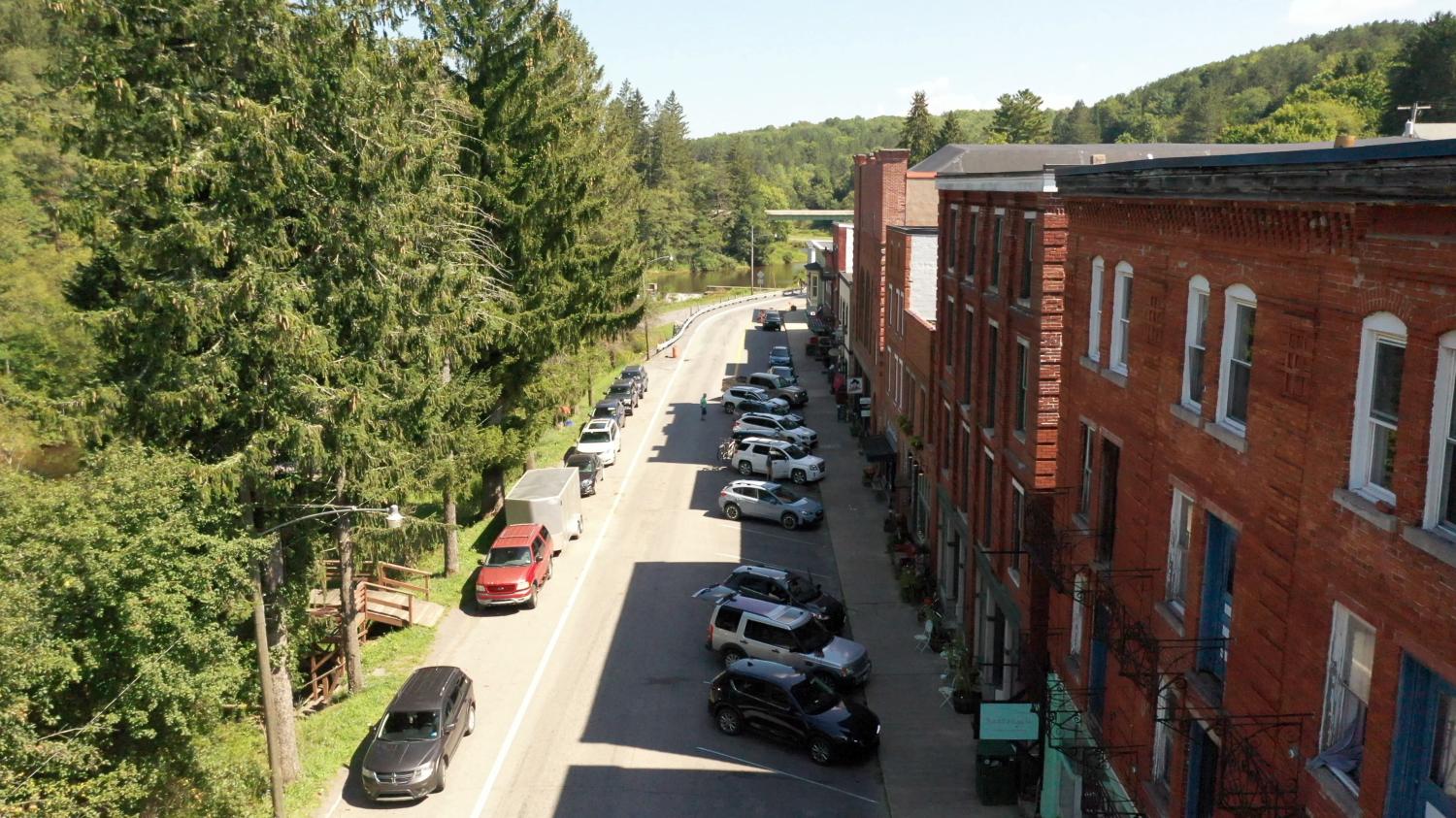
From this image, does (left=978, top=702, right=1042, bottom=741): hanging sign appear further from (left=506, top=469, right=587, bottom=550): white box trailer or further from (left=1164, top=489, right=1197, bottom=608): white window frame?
(left=506, top=469, right=587, bottom=550): white box trailer

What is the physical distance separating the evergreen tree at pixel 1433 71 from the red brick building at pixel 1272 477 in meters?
80.3

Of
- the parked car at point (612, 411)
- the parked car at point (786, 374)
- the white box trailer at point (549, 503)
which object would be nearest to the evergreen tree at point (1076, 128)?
the parked car at point (786, 374)

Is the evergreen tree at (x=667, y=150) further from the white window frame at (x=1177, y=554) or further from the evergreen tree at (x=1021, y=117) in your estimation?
the white window frame at (x=1177, y=554)

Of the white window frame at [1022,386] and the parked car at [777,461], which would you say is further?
the parked car at [777,461]

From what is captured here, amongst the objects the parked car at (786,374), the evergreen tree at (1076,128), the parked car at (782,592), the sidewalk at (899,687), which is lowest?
the sidewalk at (899,687)

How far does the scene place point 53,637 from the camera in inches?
585

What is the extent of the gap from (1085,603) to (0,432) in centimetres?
3555

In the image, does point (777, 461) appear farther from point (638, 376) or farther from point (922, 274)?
point (638, 376)

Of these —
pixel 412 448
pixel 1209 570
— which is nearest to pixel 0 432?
pixel 412 448

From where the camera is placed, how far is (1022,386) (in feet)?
67.9

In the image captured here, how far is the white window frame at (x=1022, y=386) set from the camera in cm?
1981

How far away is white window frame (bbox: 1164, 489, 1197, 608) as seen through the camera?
473 inches

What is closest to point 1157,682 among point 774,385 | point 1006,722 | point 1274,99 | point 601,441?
point 1006,722

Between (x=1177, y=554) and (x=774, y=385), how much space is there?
4807cm
